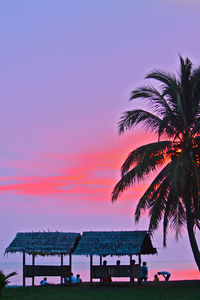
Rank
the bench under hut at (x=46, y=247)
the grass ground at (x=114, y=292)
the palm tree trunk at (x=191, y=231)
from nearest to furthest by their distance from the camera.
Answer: the grass ground at (x=114, y=292) < the palm tree trunk at (x=191, y=231) < the bench under hut at (x=46, y=247)

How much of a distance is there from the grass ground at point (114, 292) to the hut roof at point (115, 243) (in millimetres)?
1709

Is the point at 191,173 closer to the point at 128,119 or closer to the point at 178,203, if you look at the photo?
the point at 178,203

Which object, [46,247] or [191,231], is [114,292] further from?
[46,247]

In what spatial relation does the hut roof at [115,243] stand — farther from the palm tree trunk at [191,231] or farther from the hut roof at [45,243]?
the palm tree trunk at [191,231]

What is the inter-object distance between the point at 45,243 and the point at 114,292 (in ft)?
21.6

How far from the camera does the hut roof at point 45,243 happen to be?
3259 cm

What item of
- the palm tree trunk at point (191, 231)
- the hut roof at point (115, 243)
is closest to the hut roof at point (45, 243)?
the hut roof at point (115, 243)

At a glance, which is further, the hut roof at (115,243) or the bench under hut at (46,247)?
the bench under hut at (46,247)

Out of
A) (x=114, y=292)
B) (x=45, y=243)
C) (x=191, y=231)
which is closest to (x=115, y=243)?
(x=45, y=243)

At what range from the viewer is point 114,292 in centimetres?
2777

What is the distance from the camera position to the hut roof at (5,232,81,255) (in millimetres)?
32594

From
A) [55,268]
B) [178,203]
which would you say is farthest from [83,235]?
[178,203]

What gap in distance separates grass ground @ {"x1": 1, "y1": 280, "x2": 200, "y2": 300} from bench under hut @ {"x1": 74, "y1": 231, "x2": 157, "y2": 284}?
2.41 ft

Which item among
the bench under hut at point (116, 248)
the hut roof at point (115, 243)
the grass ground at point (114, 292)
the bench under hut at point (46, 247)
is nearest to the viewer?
the grass ground at point (114, 292)
